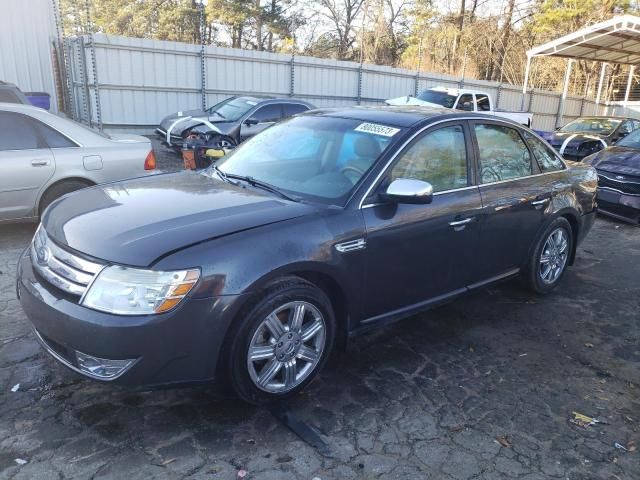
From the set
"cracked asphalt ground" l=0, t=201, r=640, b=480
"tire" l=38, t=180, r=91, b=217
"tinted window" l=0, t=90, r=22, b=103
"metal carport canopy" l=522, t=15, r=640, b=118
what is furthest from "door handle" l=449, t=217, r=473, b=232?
"metal carport canopy" l=522, t=15, r=640, b=118

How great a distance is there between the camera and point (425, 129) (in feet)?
12.0

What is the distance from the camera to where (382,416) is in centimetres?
303

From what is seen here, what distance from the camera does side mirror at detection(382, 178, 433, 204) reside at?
10.5 feet

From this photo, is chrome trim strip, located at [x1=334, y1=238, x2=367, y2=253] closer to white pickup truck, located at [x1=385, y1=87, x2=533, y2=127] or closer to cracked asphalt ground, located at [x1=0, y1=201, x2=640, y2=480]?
cracked asphalt ground, located at [x1=0, y1=201, x2=640, y2=480]

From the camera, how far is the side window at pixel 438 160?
355cm

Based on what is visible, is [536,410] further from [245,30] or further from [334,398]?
[245,30]

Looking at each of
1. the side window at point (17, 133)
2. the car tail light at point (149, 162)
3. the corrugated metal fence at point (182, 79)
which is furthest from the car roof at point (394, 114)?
the corrugated metal fence at point (182, 79)

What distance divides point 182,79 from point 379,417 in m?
13.9

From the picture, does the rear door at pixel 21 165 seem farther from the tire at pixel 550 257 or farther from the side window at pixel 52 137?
the tire at pixel 550 257

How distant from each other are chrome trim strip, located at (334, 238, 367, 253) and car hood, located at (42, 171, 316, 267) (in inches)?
10.8

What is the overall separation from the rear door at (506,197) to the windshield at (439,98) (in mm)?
10524

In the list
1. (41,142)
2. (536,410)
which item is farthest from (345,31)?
(536,410)

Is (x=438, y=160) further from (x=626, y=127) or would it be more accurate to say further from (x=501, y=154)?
(x=626, y=127)

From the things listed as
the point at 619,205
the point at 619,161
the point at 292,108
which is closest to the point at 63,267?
the point at 619,205
